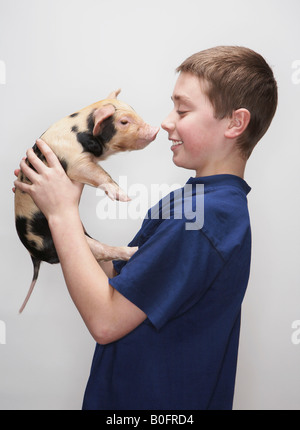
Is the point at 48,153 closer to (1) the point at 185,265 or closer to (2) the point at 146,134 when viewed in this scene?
(2) the point at 146,134

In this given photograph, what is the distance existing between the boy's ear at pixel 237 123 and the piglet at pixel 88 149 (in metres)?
0.15

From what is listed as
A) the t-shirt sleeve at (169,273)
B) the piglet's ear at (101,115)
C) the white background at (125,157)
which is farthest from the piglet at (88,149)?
the white background at (125,157)

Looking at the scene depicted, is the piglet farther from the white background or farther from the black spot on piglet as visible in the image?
the white background

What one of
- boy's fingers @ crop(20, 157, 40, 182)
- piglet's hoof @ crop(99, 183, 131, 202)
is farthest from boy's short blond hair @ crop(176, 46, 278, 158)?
boy's fingers @ crop(20, 157, 40, 182)

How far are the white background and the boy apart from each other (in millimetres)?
441

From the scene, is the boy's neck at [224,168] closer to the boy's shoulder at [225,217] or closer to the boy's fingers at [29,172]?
the boy's shoulder at [225,217]

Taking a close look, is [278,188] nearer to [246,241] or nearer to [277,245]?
[277,245]

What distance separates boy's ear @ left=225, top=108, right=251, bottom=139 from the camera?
0.84 m

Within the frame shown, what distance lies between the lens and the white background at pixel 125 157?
4.09 feet

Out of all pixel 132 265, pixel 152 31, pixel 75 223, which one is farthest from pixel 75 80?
pixel 132 265

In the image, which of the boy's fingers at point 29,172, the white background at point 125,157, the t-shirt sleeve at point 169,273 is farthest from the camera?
the white background at point 125,157

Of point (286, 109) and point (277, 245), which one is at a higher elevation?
point (286, 109)

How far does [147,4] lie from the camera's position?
1290 mm
